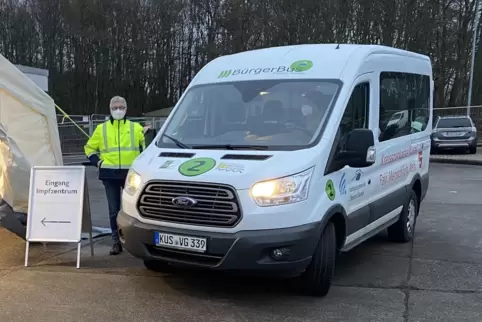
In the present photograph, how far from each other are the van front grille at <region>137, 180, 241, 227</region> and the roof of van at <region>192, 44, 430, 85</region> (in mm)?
1732

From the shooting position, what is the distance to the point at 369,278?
6.11m

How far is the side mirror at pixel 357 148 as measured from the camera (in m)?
5.30

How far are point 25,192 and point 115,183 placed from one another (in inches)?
46.8

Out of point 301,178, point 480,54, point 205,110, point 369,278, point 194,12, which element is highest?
point 194,12

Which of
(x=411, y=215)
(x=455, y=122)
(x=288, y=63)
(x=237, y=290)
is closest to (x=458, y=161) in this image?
(x=455, y=122)

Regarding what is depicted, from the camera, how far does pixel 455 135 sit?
23.4 meters

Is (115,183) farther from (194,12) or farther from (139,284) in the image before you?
(194,12)

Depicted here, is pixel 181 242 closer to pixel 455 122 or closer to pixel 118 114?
pixel 118 114

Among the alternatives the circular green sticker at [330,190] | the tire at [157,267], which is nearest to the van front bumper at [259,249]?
the circular green sticker at [330,190]

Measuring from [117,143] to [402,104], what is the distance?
3.64 metres

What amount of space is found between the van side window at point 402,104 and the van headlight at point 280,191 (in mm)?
2040

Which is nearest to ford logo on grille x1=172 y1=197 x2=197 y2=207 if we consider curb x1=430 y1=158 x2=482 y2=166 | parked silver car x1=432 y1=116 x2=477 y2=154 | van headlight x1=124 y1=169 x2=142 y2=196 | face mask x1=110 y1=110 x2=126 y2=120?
van headlight x1=124 y1=169 x2=142 y2=196

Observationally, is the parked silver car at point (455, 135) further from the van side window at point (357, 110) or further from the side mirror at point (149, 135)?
the side mirror at point (149, 135)

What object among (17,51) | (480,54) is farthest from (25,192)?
(17,51)
